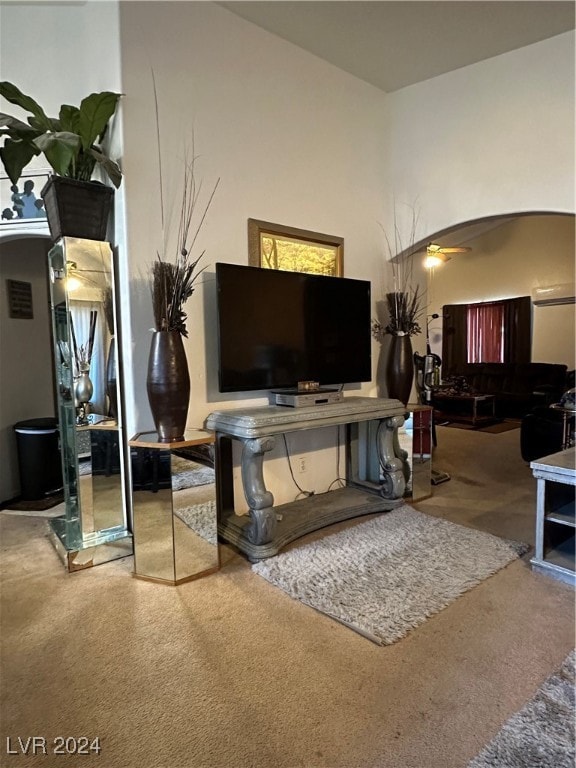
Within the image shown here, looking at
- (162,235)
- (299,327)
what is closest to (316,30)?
(162,235)

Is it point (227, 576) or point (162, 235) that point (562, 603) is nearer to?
point (227, 576)

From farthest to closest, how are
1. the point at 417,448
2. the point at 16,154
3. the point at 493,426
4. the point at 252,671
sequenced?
the point at 493,426, the point at 417,448, the point at 16,154, the point at 252,671

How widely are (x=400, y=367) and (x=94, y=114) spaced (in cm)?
260

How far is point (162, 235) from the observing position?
2.68 m

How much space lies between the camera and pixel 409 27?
297 centimetres

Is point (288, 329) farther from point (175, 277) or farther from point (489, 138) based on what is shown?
point (489, 138)

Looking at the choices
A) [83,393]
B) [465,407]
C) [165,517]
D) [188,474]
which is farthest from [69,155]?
[465,407]

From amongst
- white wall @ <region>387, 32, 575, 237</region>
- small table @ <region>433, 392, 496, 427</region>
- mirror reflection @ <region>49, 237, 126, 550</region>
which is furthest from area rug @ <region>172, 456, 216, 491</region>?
small table @ <region>433, 392, 496, 427</region>

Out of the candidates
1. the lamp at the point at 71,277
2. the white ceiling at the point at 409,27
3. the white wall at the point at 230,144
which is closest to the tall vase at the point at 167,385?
the white wall at the point at 230,144

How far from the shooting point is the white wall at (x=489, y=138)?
303 centimetres

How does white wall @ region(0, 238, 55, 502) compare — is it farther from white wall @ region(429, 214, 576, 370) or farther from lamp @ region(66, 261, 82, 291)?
white wall @ region(429, 214, 576, 370)

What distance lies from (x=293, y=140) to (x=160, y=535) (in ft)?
9.06

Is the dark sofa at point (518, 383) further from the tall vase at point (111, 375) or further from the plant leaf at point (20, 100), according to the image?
the plant leaf at point (20, 100)

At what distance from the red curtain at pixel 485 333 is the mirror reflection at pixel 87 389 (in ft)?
24.0
